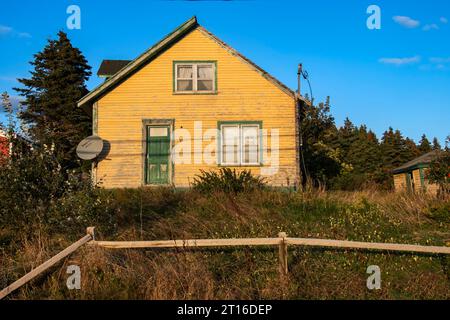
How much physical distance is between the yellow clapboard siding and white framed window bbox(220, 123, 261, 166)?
1.06 feet

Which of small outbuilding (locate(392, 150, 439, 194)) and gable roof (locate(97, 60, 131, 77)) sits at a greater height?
gable roof (locate(97, 60, 131, 77))

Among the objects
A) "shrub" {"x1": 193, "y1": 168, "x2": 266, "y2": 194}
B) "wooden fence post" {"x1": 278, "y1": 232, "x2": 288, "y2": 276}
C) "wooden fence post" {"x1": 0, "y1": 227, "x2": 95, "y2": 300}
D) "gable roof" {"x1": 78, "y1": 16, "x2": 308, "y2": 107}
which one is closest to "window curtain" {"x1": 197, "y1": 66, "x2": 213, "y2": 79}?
"gable roof" {"x1": 78, "y1": 16, "x2": 308, "y2": 107}

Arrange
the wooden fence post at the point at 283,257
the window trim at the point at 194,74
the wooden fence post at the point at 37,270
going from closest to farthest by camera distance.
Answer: the wooden fence post at the point at 37,270 → the wooden fence post at the point at 283,257 → the window trim at the point at 194,74

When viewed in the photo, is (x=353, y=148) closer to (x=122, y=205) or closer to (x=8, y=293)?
(x=122, y=205)

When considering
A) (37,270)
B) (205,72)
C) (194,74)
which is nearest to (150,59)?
(194,74)

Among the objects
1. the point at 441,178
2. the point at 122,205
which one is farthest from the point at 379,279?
the point at 441,178

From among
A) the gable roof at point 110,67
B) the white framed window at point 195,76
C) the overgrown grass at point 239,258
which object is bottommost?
the overgrown grass at point 239,258

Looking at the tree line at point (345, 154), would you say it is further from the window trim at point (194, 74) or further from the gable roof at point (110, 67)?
the gable roof at point (110, 67)

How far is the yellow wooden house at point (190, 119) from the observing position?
49.3ft

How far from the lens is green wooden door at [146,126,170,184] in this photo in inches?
595

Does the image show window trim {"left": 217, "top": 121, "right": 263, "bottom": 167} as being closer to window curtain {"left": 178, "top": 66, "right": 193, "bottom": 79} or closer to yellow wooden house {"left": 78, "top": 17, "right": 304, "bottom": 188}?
yellow wooden house {"left": 78, "top": 17, "right": 304, "bottom": 188}

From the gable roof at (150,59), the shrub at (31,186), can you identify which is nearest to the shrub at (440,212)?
the gable roof at (150,59)

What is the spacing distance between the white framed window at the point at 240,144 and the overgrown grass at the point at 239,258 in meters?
5.03
